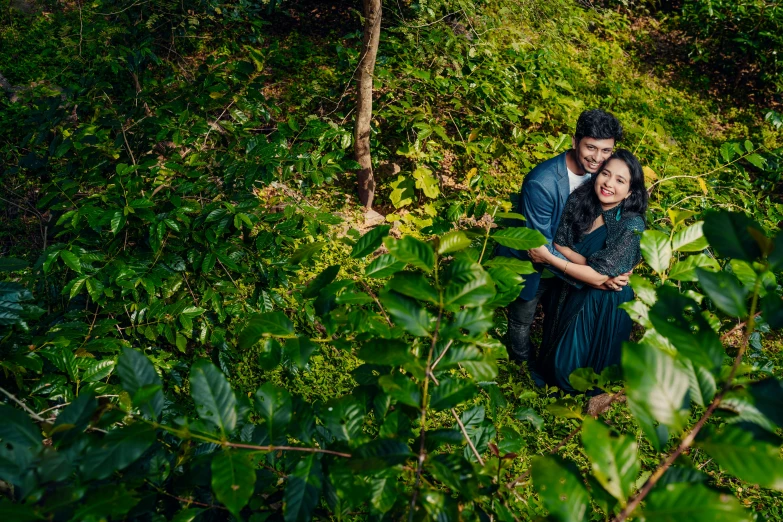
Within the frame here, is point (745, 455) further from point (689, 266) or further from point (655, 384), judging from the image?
point (689, 266)

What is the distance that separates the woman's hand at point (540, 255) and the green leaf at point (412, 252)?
210cm

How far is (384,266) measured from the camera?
1143 mm

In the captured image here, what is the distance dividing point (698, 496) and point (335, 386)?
2.70 m

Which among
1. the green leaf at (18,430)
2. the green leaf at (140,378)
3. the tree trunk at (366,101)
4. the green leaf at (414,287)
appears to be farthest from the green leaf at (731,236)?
the tree trunk at (366,101)

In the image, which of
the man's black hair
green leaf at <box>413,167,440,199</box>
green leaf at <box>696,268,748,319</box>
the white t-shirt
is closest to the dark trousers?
the white t-shirt

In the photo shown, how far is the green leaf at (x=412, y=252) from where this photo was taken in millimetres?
1012

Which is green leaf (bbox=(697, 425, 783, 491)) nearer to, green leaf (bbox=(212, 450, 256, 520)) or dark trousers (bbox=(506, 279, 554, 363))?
green leaf (bbox=(212, 450, 256, 520))

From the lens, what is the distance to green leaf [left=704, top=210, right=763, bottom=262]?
79 centimetres

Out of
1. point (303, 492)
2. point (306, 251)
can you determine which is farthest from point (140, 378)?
point (306, 251)

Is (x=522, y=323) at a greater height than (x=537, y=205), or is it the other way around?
(x=537, y=205)

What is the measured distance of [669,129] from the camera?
18.0 feet

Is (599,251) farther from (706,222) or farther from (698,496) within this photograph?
(698,496)

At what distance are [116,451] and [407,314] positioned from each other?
52 centimetres

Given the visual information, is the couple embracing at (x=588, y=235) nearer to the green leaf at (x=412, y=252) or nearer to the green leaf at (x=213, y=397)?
the green leaf at (x=412, y=252)
